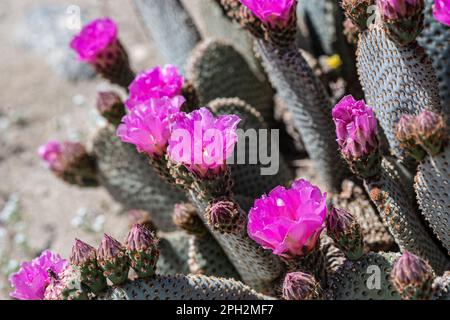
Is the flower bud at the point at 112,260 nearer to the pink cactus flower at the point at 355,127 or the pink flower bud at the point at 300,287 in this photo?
the pink flower bud at the point at 300,287

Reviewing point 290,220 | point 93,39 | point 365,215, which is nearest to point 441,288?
point 290,220

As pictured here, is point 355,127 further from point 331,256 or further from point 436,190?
point 331,256

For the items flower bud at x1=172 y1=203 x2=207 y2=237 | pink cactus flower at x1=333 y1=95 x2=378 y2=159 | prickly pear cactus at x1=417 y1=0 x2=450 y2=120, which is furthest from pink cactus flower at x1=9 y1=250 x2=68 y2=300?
prickly pear cactus at x1=417 y1=0 x2=450 y2=120

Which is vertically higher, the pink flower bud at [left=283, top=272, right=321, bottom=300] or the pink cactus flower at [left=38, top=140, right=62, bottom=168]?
the pink cactus flower at [left=38, top=140, right=62, bottom=168]

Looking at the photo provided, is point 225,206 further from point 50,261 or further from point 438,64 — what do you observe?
point 438,64

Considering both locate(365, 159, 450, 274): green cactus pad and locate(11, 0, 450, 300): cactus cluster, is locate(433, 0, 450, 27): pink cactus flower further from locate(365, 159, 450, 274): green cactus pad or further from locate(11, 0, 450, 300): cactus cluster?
locate(365, 159, 450, 274): green cactus pad

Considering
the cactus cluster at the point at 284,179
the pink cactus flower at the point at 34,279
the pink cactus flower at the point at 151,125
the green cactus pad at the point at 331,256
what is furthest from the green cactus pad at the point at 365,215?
the pink cactus flower at the point at 34,279
